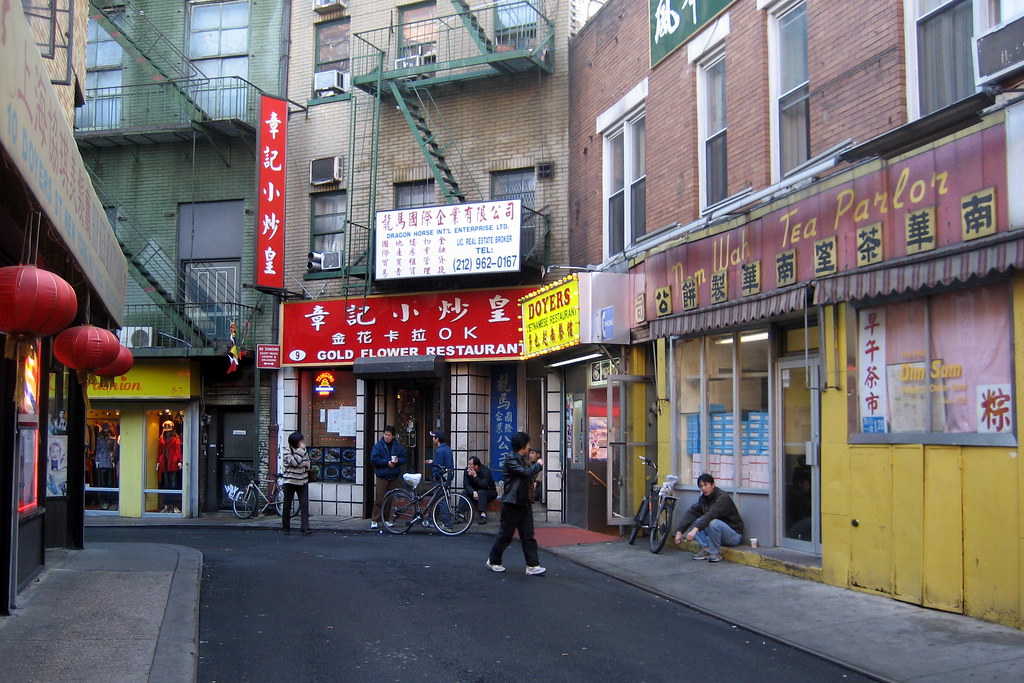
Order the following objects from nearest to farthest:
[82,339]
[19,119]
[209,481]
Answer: [19,119], [82,339], [209,481]

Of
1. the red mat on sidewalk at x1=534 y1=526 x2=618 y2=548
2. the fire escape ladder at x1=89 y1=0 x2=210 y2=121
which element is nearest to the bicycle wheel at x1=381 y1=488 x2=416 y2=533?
the red mat on sidewalk at x1=534 y1=526 x2=618 y2=548

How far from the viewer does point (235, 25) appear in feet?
68.8

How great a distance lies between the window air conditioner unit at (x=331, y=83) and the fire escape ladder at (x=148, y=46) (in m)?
2.50

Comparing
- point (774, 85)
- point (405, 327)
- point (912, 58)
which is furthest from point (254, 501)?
point (912, 58)

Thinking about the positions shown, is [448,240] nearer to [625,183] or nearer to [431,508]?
[625,183]

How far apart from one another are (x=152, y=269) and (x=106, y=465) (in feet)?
14.1

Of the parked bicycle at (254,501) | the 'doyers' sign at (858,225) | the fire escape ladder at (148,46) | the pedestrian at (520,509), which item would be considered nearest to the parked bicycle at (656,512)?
the pedestrian at (520,509)

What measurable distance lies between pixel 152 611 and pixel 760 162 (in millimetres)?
8324

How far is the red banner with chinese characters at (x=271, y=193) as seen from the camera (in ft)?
61.4

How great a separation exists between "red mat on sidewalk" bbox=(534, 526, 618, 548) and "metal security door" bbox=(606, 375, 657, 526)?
0.60 metres

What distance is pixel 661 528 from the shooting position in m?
12.6

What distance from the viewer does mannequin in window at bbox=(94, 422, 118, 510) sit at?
20.6m

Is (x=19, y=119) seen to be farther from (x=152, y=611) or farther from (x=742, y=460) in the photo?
Answer: (x=742, y=460)

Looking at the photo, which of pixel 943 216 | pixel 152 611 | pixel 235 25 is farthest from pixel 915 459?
pixel 235 25
